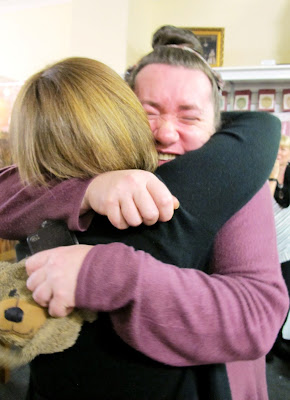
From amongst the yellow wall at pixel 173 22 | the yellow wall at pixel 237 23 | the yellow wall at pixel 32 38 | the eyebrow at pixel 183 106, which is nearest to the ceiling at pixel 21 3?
the yellow wall at pixel 32 38

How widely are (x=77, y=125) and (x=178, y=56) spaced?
31 cm

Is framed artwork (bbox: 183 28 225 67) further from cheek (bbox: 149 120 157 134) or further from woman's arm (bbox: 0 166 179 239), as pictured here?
woman's arm (bbox: 0 166 179 239)

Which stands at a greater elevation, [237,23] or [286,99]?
[237,23]

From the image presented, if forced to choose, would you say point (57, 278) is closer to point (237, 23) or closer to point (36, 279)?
point (36, 279)

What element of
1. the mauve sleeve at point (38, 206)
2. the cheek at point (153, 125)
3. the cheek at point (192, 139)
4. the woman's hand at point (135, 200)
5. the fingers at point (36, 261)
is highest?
the cheek at point (153, 125)

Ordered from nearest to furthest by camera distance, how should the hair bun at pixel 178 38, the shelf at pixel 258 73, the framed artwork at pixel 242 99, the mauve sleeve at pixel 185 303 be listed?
the mauve sleeve at pixel 185 303 → the hair bun at pixel 178 38 → the shelf at pixel 258 73 → the framed artwork at pixel 242 99

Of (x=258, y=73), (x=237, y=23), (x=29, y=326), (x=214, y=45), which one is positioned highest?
(x=237, y=23)

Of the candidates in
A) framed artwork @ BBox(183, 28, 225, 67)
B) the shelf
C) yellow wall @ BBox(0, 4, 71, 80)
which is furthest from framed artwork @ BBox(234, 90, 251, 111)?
yellow wall @ BBox(0, 4, 71, 80)

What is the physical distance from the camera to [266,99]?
124 inches

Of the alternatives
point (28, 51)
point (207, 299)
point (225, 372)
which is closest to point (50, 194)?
point (207, 299)

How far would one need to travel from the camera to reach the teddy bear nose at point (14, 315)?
18.1 inches

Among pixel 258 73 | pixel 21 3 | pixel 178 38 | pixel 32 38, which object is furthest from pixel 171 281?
pixel 21 3

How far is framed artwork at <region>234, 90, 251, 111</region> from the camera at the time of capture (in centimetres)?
318

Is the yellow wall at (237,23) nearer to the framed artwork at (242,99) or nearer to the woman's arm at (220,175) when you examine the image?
the framed artwork at (242,99)
